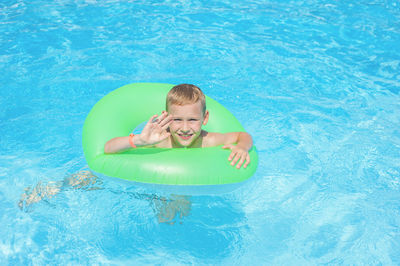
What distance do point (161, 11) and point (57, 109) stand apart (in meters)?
3.57

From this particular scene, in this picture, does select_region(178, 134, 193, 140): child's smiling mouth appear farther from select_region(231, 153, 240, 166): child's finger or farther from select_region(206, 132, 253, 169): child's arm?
select_region(231, 153, 240, 166): child's finger

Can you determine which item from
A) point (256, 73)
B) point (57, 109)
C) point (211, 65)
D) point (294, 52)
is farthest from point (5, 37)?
point (294, 52)

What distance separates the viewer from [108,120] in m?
3.38

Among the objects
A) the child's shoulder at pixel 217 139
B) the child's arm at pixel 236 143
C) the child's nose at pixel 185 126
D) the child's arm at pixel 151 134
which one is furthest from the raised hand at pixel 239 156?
the child's arm at pixel 151 134

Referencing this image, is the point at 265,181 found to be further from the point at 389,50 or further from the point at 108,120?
the point at 389,50

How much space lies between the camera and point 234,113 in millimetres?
5055

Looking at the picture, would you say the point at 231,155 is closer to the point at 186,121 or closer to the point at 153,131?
the point at 186,121

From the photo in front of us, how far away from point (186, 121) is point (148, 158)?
1.39 feet

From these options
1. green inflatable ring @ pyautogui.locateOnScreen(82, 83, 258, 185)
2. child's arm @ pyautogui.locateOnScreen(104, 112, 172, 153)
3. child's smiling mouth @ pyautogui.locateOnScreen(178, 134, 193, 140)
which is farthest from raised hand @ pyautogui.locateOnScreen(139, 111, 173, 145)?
child's smiling mouth @ pyautogui.locateOnScreen(178, 134, 193, 140)

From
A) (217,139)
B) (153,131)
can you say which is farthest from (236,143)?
(153,131)

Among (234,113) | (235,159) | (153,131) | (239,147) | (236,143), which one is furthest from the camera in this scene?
(234,113)

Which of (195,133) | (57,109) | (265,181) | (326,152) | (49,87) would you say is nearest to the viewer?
(195,133)

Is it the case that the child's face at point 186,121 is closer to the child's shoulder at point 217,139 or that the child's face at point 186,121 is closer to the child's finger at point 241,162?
the child's shoulder at point 217,139

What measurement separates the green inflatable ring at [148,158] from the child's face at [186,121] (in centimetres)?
17
